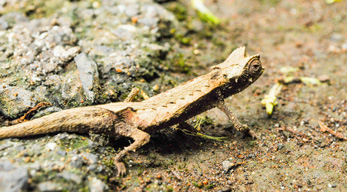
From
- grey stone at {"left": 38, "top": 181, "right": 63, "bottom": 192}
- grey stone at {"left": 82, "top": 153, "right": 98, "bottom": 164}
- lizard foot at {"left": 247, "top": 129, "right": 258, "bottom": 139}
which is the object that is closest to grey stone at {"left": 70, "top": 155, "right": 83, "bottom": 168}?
grey stone at {"left": 82, "top": 153, "right": 98, "bottom": 164}

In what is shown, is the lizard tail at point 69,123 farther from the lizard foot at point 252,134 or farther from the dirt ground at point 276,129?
the lizard foot at point 252,134

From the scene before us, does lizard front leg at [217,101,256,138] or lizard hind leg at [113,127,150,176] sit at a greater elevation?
lizard front leg at [217,101,256,138]

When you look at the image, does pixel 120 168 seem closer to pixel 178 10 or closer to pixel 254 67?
pixel 254 67

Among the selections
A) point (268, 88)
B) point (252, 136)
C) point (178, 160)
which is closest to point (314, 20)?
point (268, 88)

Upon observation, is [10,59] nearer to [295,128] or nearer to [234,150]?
[234,150]

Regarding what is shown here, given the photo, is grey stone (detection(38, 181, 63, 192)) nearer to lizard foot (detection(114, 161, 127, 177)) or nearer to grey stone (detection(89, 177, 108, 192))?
grey stone (detection(89, 177, 108, 192))

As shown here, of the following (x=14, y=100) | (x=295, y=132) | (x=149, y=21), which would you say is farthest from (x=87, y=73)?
(x=295, y=132)
